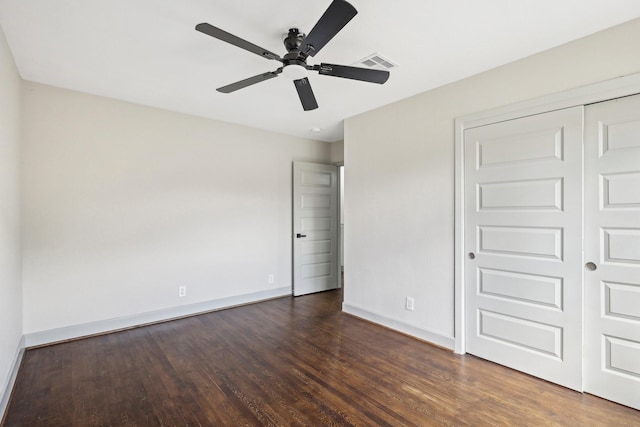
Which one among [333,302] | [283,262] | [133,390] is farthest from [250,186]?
[133,390]

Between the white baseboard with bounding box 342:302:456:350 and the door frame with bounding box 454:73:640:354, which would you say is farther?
the white baseboard with bounding box 342:302:456:350

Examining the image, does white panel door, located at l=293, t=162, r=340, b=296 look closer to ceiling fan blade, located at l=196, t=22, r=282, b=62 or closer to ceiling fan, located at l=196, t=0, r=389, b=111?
ceiling fan, located at l=196, t=0, r=389, b=111

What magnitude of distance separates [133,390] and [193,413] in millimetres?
629

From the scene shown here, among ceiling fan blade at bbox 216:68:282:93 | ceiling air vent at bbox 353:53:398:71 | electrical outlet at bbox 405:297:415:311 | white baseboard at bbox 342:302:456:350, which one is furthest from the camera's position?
electrical outlet at bbox 405:297:415:311

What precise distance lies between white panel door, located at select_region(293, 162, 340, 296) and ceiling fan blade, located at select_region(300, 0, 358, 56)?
10.0 ft

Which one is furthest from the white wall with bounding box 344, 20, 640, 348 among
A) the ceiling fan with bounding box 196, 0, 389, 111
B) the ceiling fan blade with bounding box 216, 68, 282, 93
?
the ceiling fan blade with bounding box 216, 68, 282, 93

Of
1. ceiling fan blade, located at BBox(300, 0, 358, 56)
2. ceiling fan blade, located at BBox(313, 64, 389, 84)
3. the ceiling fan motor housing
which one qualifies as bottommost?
ceiling fan blade, located at BBox(313, 64, 389, 84)

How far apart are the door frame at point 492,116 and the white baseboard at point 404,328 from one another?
0.39 ft

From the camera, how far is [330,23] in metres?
1.60

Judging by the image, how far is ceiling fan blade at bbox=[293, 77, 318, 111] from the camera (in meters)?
2.22

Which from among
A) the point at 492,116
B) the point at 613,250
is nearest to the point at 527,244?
the point at 613,250

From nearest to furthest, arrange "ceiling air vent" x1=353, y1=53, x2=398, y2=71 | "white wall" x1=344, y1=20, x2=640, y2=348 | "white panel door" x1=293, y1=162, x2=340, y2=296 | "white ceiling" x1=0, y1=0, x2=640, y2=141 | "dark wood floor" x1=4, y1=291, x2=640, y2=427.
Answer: "white ceiling" x1=0, y1=0, x2=640, y2=141 < "dark wood floor" x1=4, y1=291, x2=640, y2=427 < "white wall" x1=344, y1=20, x2=640, y2=348 < "ceiling air vent" x1=353, y1=53, x2=398, y2=71 < "white panel door" x1=293, y1=162, x2=340, y2=296

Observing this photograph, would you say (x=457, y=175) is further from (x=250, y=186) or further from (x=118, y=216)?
(x=118, y=216)

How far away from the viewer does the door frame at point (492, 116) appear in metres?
2.08
